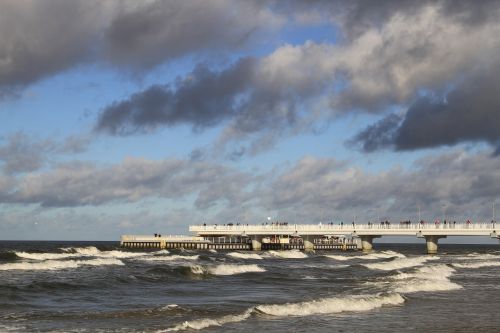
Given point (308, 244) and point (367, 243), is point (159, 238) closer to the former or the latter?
point (308, 244)

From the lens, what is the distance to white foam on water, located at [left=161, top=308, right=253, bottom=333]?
21.3m

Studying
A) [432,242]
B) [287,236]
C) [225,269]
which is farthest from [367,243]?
[225,269]

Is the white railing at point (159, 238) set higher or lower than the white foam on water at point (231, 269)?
higher

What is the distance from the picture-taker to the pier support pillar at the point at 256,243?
99431 mm

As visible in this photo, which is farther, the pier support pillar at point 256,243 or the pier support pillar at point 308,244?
the pier support pillar at point 308,244

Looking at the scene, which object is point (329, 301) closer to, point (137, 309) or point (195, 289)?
point (137, 309)

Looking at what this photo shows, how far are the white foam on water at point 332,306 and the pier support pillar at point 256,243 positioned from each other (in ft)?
229

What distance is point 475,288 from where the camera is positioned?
120 feet

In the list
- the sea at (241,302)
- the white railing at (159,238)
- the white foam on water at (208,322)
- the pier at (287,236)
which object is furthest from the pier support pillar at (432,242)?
the white foam on water at (208,322)

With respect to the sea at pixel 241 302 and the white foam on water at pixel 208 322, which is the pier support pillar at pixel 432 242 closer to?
the sea at pixel 241 302

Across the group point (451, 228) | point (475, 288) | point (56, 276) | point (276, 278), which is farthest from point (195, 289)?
point (451, 228)

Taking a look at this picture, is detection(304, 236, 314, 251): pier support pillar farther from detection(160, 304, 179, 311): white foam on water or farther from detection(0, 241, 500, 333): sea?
detection(160, 304, 179, 311): white foam on water

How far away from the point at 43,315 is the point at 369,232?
72.8m

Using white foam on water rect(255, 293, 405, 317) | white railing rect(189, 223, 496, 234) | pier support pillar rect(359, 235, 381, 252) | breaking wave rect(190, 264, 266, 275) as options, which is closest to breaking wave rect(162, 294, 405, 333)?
white foam on water rect(255, 293, 405, 317)
